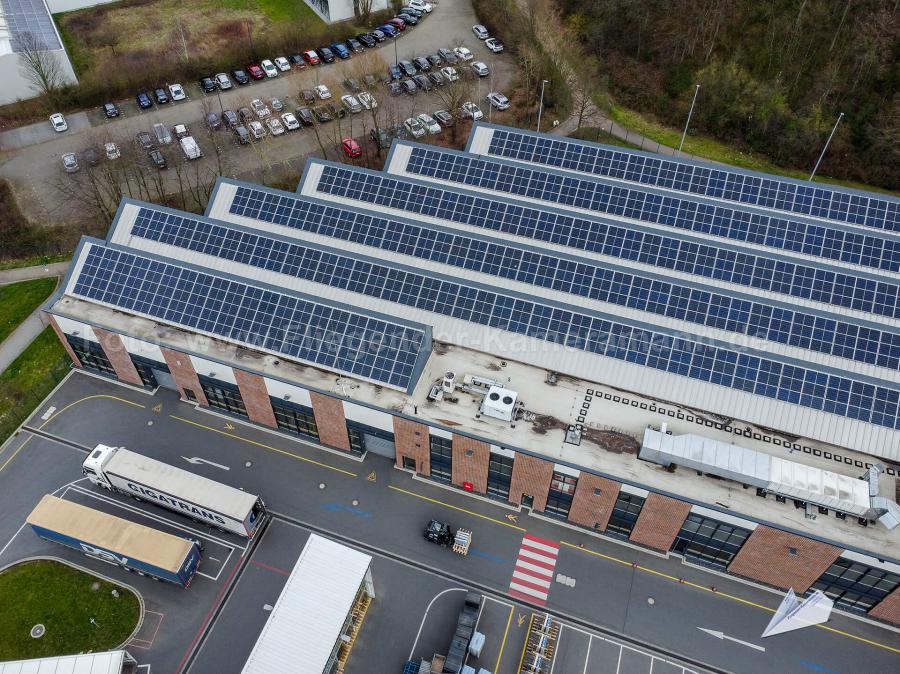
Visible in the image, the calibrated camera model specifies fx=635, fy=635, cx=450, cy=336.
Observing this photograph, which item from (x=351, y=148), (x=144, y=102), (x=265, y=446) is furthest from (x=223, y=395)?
(x=144, y=102)

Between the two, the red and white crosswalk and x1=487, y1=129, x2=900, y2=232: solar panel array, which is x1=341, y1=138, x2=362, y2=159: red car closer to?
x1=487, y1=129, x2=900, y2=232: solar panel array

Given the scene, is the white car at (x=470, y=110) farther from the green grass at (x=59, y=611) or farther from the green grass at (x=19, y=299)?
the green grass at (x=59, y=611)

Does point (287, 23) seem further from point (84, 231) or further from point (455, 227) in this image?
point (455, 227)

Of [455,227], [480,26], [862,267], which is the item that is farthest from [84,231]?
[862,267]

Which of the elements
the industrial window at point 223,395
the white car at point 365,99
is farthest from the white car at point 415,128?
the industrial window at point 223,395

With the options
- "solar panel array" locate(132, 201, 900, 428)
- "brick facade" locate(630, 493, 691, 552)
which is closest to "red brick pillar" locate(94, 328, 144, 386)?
"solar panel array" locate(132, 201, 900, 428)

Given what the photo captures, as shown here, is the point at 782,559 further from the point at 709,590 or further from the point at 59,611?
the point at 59,611

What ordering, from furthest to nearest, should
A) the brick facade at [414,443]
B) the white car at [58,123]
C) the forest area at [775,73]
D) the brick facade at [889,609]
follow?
the white car at [58,123]
the forest area at [775,73]
the brick facade at [414,443]
the brick facade at [889,609]
